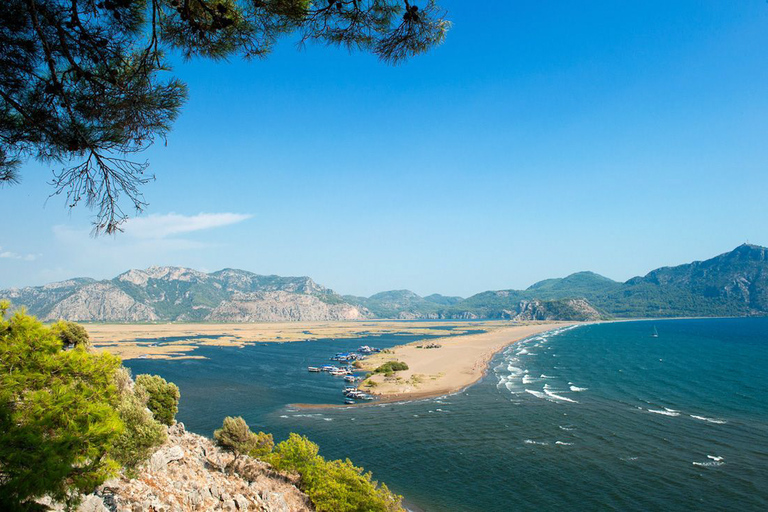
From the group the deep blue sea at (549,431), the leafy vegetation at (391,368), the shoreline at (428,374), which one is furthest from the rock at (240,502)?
the leafy vegetation at (391,368)

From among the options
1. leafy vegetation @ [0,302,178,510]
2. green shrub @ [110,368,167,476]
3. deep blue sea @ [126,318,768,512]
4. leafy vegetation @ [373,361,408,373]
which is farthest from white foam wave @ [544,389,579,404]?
leafy vegetation @ [0,302,178,510]

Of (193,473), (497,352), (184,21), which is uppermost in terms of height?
(184,21)

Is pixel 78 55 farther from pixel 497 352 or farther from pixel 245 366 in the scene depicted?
pixel 497 352

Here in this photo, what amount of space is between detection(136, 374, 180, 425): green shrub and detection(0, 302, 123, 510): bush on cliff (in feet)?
69.9

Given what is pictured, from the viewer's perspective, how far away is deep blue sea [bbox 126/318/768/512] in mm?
25875

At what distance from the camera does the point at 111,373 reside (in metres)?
9.26

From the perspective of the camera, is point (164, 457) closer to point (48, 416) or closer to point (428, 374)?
point (48, 416)

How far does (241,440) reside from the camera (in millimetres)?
27672

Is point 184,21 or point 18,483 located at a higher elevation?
point 184,21

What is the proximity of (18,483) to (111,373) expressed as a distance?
2875 millimetres

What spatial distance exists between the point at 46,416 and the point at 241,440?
23150 millimetres

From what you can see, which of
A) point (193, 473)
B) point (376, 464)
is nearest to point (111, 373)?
point (193, 473)

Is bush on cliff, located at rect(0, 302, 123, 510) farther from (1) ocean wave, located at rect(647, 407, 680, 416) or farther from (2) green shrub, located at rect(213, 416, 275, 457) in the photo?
(1) ocean wave, located at rect(647, 407, 680, 416)

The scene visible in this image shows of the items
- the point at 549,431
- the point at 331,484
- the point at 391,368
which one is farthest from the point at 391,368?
the point at 331,484
